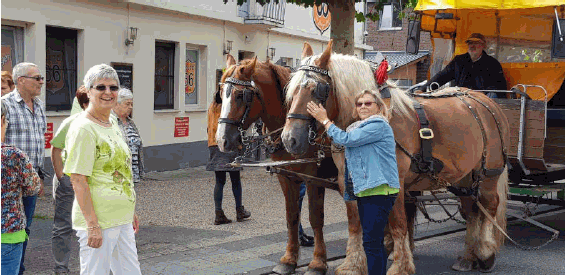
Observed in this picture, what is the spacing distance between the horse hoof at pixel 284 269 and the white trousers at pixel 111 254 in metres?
2.32

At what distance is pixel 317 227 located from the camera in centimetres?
631

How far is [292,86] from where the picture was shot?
5367 millimetres

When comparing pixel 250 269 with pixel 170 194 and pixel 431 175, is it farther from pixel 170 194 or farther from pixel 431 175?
pixel 170 194

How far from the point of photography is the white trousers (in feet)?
13.4

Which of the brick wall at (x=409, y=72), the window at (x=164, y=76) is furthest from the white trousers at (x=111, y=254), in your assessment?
the brick wall at (x=409, y=72)

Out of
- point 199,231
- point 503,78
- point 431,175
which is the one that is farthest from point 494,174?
point 199,231

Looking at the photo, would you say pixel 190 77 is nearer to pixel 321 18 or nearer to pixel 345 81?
pixel 321 18

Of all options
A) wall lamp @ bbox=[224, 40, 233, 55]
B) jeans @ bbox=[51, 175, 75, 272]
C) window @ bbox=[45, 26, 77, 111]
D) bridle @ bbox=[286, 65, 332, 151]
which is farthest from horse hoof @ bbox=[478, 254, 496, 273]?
wall lamp @ bbox=[224, 40, 233, 55]

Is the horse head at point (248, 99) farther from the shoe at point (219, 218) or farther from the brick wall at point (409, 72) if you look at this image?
the brick wall at point (409, 72)

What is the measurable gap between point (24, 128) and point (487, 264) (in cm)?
436

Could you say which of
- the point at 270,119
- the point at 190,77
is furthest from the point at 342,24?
the point at 270,119

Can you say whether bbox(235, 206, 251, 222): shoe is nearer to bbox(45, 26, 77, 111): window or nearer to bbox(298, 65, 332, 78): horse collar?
bbox(298, 65, 332, 78): horse collar

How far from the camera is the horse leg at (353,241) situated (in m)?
5.59

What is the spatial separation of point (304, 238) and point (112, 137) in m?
3.95
